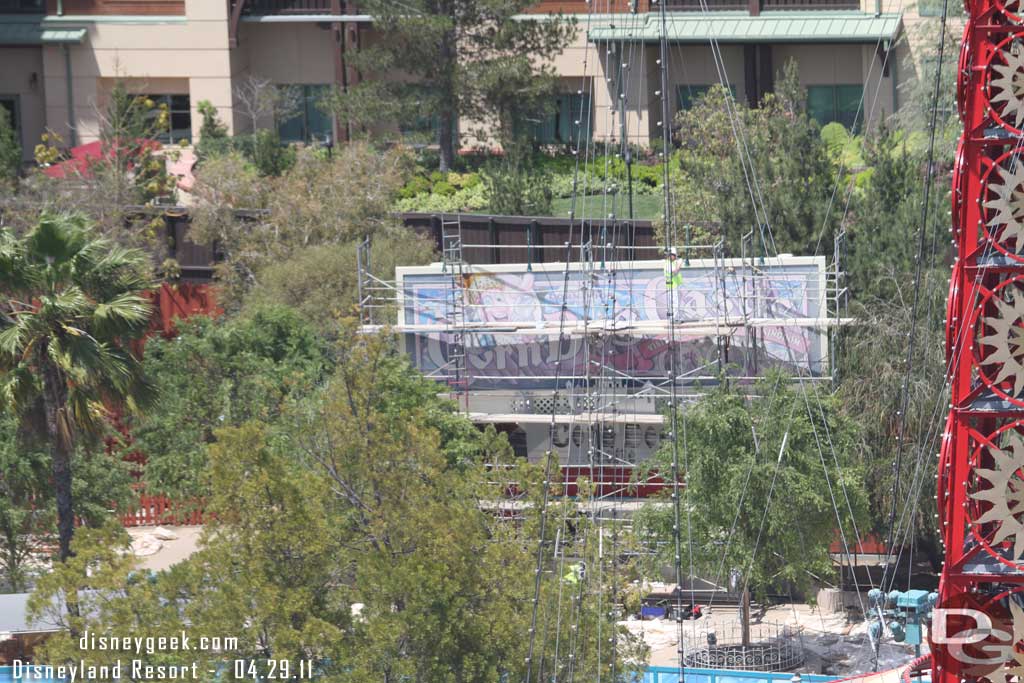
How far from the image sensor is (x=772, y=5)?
193 ft

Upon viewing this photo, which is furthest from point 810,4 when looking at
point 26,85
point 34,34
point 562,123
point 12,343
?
point 12,343

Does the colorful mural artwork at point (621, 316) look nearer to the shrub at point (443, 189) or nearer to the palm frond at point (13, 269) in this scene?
the shrub at point (443, 189)

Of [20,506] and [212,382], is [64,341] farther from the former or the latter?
[212,382]

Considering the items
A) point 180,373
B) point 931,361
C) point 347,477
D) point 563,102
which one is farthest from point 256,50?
point 347,477

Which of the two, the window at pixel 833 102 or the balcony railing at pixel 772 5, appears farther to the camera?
the window at pixel 833 102

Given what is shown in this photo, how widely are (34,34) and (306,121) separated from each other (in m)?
8.63

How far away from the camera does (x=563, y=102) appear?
59.2m

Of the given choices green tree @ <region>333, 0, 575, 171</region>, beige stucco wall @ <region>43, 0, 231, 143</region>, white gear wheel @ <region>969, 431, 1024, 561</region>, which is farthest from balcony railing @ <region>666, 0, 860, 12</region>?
white gear wheel @ <region>969, 431, 1024, 561</region>

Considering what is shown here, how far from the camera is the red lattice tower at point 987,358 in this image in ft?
65.1

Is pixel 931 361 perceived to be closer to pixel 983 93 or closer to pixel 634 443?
pixel 634 443

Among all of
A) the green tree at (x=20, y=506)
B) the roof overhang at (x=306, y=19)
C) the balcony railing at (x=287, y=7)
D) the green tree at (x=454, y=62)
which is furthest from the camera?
the balcony railing at (x=287, y=7)

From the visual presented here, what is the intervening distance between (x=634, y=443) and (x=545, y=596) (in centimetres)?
1445

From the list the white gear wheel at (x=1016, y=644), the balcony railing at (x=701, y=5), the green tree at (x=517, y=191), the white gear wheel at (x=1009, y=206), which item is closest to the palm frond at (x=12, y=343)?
the white gear wheel at (x=1009, y=206)

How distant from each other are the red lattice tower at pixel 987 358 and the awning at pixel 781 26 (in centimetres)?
3690
